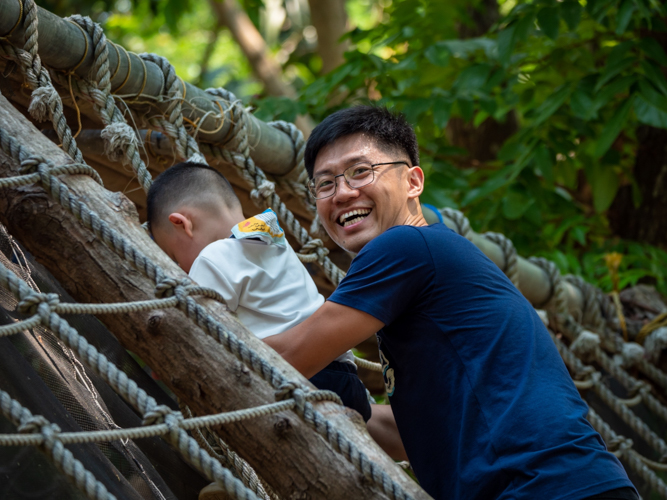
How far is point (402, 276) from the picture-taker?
48.1 inches

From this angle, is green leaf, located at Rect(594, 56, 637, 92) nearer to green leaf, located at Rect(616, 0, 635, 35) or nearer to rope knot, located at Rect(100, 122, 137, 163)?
green leaf, located at Rect(616, 0, 635, 35)

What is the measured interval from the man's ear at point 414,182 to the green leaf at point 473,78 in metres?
1.75

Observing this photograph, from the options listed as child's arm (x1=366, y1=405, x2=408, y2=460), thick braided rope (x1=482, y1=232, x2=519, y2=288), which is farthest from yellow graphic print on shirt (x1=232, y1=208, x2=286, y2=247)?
thick braided rope (x1=482, y1=232, x2=519, y2=288)

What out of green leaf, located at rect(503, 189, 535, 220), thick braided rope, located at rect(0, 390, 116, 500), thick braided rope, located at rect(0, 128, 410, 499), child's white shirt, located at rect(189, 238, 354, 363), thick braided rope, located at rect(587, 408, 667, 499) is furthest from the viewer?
green leaf, located at rect(503, 189, 535, 220)

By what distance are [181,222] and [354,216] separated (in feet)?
1.35

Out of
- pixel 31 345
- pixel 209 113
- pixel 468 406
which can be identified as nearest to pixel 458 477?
pixel 468 406

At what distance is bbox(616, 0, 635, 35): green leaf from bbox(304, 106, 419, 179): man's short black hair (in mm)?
1594

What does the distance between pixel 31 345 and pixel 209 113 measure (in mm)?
963

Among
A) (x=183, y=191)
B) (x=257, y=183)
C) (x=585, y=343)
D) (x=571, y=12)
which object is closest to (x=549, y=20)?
(x=571, y=12)

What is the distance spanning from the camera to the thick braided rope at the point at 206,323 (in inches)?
43.2

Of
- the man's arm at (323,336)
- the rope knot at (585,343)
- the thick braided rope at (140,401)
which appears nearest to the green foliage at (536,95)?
the rope knot at (585,343)

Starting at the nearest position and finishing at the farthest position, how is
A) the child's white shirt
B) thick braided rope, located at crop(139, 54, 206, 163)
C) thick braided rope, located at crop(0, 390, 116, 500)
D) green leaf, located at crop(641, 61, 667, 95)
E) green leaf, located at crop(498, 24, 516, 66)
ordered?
1. thick braided rope, located at crop(0, 390, 116, 500)
2. the child's white shirt
3. thick braided rope, located at crop(139, 54, 206, 163)
4. green leaf, located at crop(641, 61, 667, 95)
5. green leaf, located at crop(498, 24, 516, 66)

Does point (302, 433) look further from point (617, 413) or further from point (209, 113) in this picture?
point (617, 413)

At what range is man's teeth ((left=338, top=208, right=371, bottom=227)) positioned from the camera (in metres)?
1.48
